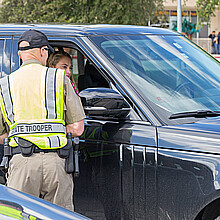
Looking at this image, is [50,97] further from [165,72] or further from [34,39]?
[165,72]

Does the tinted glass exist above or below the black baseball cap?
below

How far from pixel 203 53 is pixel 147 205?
1644 millimetres

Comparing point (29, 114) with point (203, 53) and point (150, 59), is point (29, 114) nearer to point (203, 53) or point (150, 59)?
point (150, 59)

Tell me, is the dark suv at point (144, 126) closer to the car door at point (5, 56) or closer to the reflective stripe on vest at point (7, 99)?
the car door at point (5, 56)

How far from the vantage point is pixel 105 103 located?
348 cm

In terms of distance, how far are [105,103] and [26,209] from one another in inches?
47.4

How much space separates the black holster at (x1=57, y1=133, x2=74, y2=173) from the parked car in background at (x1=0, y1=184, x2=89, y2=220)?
1.80ft

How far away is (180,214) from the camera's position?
3.25 metres

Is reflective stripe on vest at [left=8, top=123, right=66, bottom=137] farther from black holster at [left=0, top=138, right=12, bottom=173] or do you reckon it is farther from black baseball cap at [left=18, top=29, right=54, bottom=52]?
black baseball cap at [left=18, top=29, right=54, bottom=52]

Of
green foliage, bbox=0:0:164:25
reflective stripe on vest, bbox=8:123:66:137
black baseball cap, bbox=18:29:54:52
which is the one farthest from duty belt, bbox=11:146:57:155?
green foliage, bbox=0:0:164:25

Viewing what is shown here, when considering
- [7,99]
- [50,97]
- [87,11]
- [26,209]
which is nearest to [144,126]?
[50,97]

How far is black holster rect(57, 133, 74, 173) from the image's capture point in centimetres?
318

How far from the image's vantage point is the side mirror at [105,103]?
3467 mm

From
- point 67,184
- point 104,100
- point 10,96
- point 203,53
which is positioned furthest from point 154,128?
point 203,53
